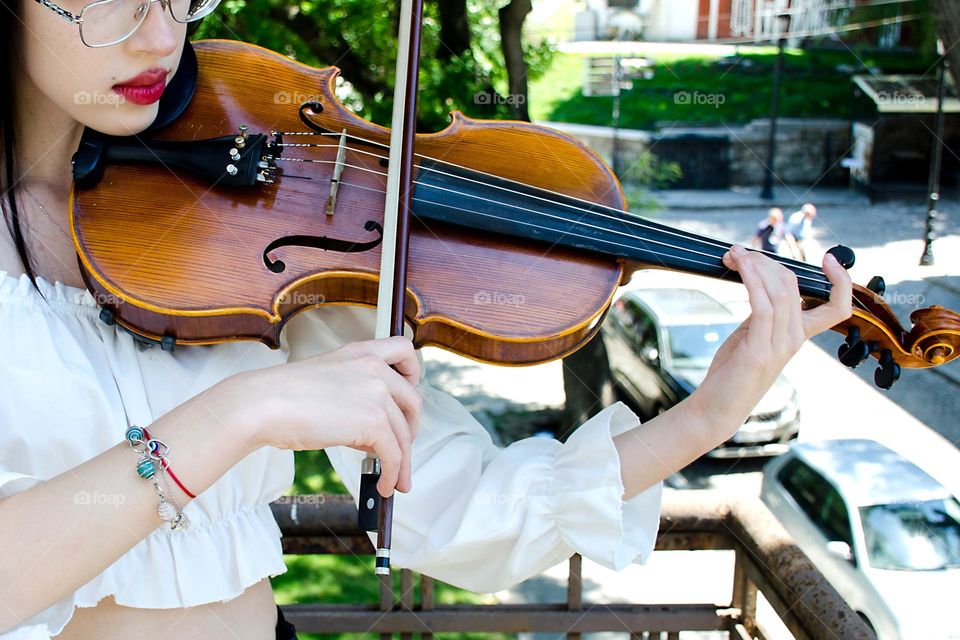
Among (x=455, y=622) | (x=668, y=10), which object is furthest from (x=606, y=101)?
(x=455, y=622)

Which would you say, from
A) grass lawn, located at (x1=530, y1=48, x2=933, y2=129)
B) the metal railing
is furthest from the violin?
grass lawn, located at (x1=530, y1=48, x2=933, y2=129)

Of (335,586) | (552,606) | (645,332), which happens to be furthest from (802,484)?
(552,606)

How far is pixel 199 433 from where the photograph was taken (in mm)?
832

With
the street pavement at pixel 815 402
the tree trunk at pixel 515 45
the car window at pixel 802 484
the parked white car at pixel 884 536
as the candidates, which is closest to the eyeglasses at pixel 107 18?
the tree trunk at pixel 515 45

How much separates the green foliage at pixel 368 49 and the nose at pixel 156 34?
2784mm

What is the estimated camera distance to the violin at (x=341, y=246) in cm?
115

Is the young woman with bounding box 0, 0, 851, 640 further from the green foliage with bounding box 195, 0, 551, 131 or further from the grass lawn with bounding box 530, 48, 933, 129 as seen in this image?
the grass lawn with bounding box 530, 48, 933, 129

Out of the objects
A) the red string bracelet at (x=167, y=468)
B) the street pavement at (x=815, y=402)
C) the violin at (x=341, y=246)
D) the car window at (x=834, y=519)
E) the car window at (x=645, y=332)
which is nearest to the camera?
the red string bracelet at (x=167, y=468)

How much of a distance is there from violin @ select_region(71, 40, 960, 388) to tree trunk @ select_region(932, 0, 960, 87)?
5.47 feet

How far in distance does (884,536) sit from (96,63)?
4344 mm

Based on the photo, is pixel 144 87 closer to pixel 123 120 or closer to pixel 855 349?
pixel 123 120

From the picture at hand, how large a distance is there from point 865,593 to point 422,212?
3.79 meters

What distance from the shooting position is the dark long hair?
1009 millimetres

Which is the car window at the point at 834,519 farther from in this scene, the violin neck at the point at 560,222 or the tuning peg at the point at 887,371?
the violin neck at the point at 560,222
